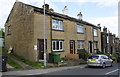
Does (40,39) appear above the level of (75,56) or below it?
above

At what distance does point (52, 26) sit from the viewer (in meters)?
23.8

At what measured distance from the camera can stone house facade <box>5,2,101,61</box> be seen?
21312mm

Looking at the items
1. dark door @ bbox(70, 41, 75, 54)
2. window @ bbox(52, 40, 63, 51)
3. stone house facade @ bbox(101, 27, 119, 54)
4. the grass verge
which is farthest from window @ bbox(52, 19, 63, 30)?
stone house facade @ bbox(101, 27, 119, 54)

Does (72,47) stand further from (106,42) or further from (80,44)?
(106,42)

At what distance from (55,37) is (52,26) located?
151 centimetres

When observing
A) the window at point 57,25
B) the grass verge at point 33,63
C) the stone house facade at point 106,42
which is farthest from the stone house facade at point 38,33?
the stone house facade at point 106,42

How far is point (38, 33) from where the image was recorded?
2142 centimetres

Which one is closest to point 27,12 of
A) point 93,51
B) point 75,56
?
point 75,56

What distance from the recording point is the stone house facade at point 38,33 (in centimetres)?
2131

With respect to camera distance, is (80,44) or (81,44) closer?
(80,44)

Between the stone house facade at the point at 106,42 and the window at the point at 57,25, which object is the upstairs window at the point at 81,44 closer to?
the window at the point at 57,25

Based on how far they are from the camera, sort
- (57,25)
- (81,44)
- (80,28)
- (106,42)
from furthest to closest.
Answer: (106,42) → (80,28) → (81,44) → (57,25)

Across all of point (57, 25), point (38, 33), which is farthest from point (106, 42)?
point (38, 33)

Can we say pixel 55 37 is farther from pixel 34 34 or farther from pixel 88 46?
pixel 88 46
